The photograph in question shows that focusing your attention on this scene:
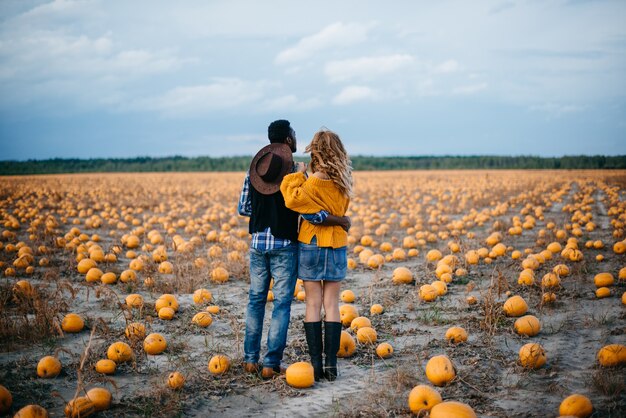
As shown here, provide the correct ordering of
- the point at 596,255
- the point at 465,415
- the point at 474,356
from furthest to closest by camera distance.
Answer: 1. the point at 596,255
2. the point at 474,356
3. the point at 465,415

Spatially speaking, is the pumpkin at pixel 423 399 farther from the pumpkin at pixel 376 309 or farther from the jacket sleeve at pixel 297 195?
the pumpkin at pixel 376 309

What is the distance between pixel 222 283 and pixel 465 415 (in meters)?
5.41

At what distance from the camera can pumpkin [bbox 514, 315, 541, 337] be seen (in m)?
5.04

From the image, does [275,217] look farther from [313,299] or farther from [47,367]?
[47,367]

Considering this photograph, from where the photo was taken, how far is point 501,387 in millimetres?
3979

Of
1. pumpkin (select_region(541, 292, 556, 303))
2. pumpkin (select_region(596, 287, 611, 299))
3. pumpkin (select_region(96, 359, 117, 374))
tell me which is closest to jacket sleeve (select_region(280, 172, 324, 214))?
pumpkin (select_region(96, 359, 117, 374))

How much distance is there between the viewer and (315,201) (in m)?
4.07

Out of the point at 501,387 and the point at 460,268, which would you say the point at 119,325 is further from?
the point at 460,268

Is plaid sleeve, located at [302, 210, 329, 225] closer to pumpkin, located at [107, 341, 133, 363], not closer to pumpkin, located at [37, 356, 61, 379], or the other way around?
pumpkin, located at [107, 341, 133, 363]

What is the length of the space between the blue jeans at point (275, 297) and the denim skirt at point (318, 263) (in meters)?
0.15

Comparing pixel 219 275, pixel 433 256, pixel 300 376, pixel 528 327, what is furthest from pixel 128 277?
pixel 528 327

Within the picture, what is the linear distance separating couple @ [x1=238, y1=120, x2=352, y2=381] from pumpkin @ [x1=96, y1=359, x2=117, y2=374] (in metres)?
1.29

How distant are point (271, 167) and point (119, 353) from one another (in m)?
2.38

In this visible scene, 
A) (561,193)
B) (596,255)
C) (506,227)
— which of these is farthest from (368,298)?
(561,193)
